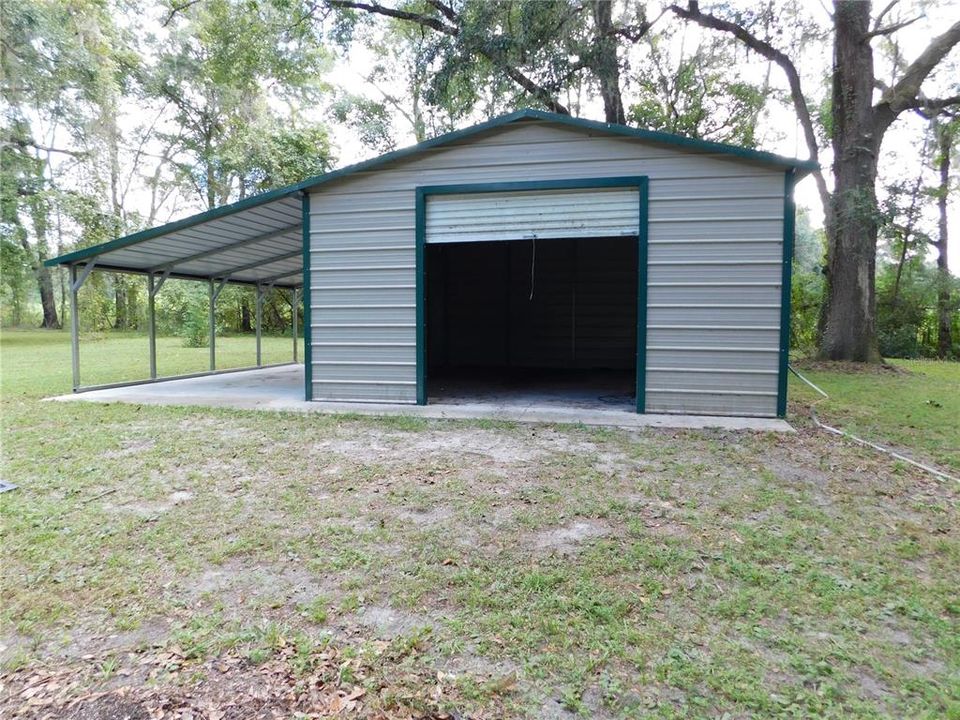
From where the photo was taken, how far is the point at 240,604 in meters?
2.35

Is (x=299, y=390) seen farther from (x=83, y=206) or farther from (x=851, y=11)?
(x=83, y=206)

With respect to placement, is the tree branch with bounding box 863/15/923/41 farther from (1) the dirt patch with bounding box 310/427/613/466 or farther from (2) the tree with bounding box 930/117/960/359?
(1) the dirt patch with bounding box 310/427/613/466

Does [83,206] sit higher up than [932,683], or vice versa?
[83,206]

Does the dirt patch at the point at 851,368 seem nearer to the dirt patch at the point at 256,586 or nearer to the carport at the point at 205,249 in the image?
the carport at the point at 205,249

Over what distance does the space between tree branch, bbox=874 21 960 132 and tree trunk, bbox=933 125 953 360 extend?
322cm

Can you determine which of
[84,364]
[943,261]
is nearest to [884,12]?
[943,261]

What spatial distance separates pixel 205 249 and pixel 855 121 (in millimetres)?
11839

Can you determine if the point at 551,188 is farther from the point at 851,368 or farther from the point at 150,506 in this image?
the point at 851,368

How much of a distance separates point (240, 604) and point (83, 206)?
22502mm

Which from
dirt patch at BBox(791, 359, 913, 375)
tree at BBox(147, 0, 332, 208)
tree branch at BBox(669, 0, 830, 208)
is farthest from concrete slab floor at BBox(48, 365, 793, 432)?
tree at BBox(147, 0, 332, 208)

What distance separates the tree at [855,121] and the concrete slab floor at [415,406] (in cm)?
641

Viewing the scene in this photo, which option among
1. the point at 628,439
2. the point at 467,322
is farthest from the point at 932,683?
the point at 467,322

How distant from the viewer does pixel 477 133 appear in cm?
663

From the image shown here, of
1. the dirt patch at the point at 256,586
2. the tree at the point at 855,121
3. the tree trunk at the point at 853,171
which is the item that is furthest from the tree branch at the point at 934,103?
the dirt patch at the point at 256,586
